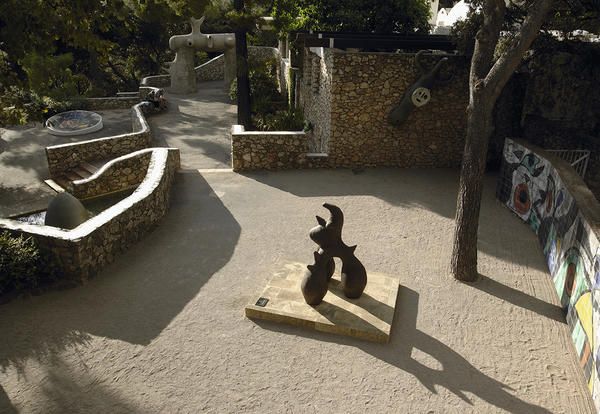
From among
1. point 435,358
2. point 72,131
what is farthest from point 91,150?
point 435,358

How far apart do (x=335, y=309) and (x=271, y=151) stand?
690 centimetres

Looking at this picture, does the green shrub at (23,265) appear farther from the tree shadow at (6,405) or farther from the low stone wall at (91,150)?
the low stone wall at (91,150)

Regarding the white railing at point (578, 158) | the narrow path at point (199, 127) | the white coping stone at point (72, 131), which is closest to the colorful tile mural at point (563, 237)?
the white railing at point (578, 158)

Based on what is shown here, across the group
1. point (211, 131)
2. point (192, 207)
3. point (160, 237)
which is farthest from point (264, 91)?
point (160, 237)

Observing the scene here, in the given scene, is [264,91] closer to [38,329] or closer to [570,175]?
[570,175]

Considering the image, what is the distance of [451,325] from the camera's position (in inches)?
249

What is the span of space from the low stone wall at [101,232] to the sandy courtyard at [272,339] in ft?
0.79

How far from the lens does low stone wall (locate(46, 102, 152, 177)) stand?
14305mm

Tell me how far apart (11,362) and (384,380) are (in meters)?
4.53

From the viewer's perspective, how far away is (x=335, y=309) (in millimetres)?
6344

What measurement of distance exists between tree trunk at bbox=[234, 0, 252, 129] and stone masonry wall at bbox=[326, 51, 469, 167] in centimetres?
560

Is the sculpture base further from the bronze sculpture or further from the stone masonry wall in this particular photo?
the stone masonry wall

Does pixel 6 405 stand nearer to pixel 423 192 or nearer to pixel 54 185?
pixel 423 192

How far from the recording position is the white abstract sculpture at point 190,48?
25141 mm
